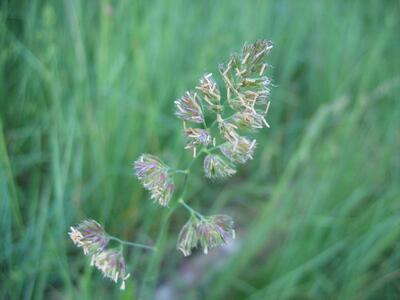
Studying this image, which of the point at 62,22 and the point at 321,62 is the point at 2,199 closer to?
the point at 62,22

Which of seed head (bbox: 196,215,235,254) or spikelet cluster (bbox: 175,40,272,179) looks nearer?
spikelet cluster (bbox: 175,40,272,179)

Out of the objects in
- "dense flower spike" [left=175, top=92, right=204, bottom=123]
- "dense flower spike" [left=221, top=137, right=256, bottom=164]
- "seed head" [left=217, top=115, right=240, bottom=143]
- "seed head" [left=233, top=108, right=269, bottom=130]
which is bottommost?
"dense flower spike" [left=221, top=137, right=256, bottom=164]

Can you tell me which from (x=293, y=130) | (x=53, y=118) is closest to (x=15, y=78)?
(x=53, y=118)

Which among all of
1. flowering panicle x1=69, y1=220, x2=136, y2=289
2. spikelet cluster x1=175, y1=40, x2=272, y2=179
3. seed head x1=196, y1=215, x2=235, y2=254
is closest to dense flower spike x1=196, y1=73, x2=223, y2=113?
spikelet cluster x1=175, y1=40, x2=272, y2=179

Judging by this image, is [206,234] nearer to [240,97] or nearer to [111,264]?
[111,264]

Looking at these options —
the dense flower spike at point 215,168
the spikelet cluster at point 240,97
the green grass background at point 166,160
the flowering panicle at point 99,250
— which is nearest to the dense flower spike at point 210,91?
the spikelet cluster at point 240,97

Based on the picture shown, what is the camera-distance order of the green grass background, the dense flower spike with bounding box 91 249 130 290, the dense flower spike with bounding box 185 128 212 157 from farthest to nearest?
the green grass background, the dense flower spike with bounding box 91 249 130 290, the dense flower spike with bounding box 185 128 212 157

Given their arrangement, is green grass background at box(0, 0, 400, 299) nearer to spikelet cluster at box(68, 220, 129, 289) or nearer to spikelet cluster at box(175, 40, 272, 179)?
spikelet cluster at box(68, 220, 129, 289)
